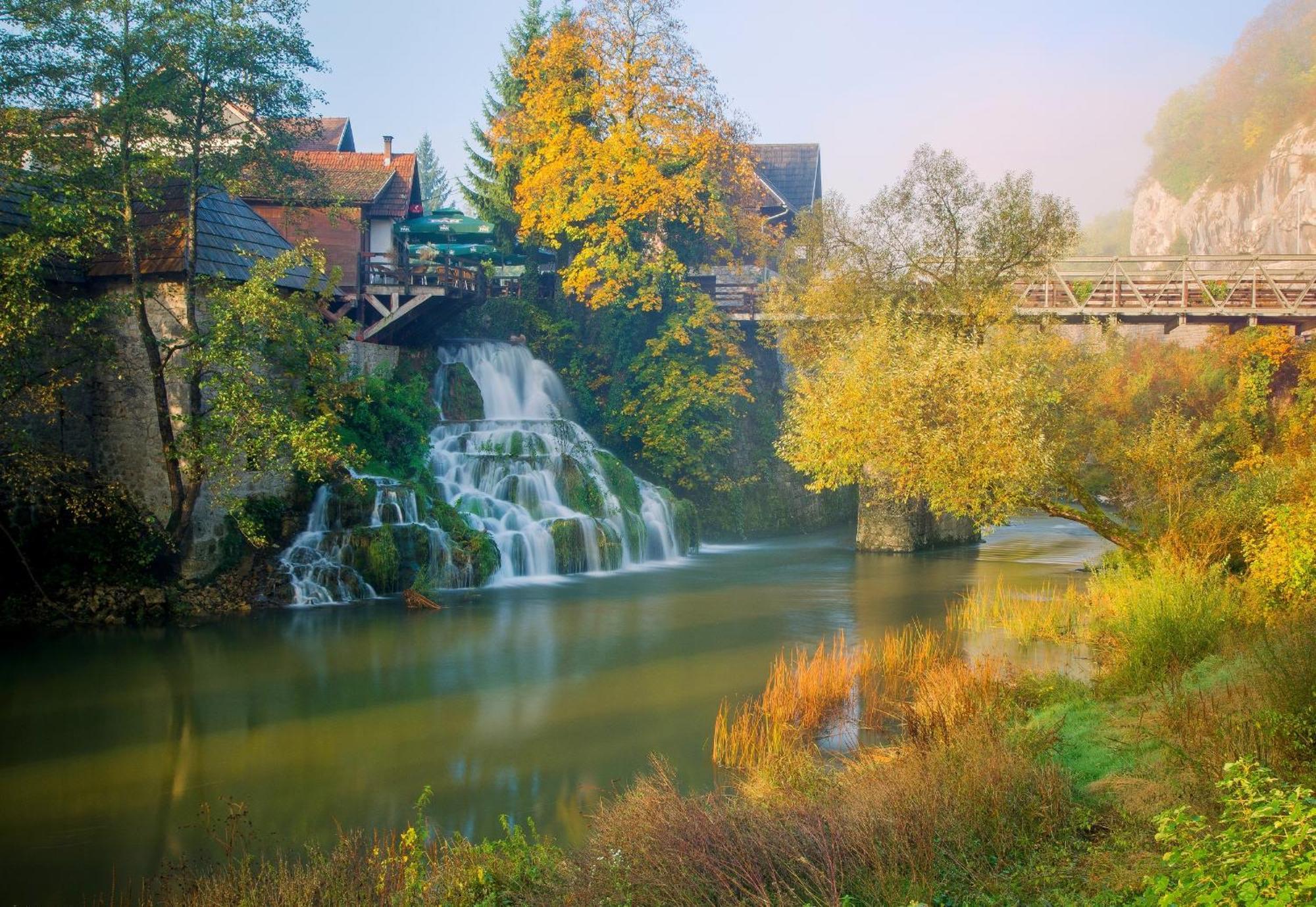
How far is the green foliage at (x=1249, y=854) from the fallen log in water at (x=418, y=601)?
1391cm

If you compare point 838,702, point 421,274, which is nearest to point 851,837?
point 838,702

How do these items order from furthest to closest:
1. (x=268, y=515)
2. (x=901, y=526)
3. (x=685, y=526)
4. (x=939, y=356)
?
1. (x=901, y=526)
2. (x=685, y=526)
3. (x=268, y=515)
4. (x=939, y=356)

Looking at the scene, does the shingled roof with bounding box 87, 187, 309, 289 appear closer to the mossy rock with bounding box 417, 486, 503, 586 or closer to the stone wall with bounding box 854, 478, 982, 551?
the mossy rock with bounding box 417, 486, 503, 586

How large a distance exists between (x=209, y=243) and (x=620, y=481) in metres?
9.84

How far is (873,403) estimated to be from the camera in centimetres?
1619

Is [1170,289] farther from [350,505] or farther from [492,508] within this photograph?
[350,505]

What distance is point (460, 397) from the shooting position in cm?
2567

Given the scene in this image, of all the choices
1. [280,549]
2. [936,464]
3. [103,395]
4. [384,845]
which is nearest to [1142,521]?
[936,464]

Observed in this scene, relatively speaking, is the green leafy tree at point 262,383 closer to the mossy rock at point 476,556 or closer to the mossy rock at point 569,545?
the mossy rock at point 476,556

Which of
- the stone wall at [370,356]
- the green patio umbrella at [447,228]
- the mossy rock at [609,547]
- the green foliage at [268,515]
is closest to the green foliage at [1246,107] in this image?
the green patio umbrella at [447,228]

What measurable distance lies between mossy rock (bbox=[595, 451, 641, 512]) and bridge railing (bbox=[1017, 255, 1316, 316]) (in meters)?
9.52

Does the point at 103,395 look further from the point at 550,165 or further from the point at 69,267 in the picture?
the point at 550,165

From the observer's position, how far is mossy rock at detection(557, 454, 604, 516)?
2256 cm

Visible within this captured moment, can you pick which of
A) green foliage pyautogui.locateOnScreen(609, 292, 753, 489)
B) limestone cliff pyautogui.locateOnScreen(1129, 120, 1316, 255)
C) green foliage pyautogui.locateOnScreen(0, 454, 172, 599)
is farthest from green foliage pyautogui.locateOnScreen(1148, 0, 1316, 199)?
green foliage pyautogui.locateOnScreen(0, 454, 172, 599)
